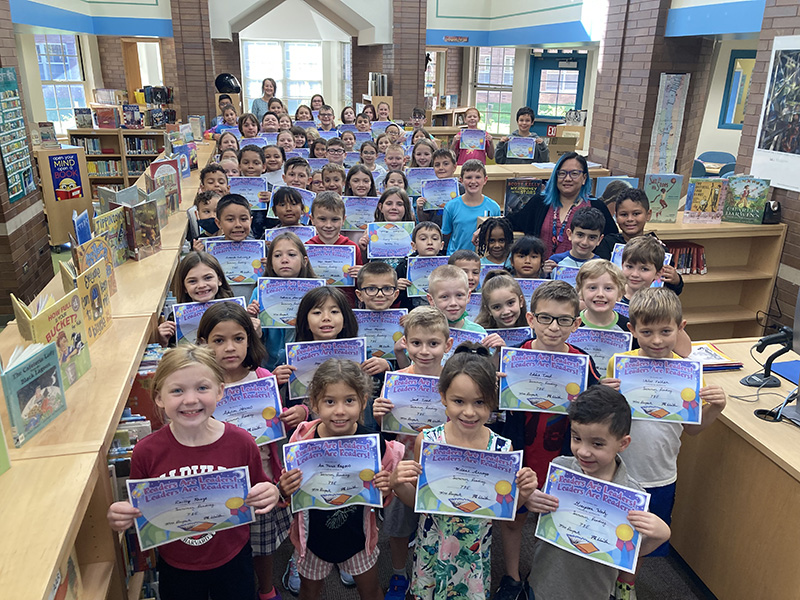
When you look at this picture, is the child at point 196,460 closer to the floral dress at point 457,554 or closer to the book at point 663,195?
the floral dress at point 457,554

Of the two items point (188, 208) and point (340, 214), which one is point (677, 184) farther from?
point (188, 208)

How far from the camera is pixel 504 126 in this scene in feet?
53.2

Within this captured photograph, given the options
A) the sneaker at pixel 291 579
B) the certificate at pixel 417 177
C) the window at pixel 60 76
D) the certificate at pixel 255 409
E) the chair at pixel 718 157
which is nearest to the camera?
the certificate at pixel 255 409

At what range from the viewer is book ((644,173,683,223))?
5023 mm

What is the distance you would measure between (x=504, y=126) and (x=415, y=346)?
14777 millimetres

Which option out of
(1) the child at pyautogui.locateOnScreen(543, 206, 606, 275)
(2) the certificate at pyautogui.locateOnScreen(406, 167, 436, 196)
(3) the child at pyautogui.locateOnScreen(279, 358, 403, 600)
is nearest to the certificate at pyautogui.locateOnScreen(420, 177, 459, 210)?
(2) the certificate at pyautogui.locateOnScreen(406, 167, 436, 196)

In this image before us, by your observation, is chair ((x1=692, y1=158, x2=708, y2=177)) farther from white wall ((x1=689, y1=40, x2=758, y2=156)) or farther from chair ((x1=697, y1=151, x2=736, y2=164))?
white wall ((x1=689, y1=40, x2=758, y2=156))

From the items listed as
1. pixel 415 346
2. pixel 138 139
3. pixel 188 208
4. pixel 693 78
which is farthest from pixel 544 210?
pixel 138 139

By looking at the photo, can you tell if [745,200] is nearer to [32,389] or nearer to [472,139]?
[472,139]

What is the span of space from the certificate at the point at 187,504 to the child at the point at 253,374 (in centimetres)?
50

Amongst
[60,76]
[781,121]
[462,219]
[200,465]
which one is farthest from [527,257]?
[60,76]

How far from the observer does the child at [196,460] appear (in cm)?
191

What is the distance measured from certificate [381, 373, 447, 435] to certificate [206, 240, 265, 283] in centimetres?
157

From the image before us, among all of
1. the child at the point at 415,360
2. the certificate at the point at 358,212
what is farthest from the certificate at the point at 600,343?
the certificate at the point at 358,212
